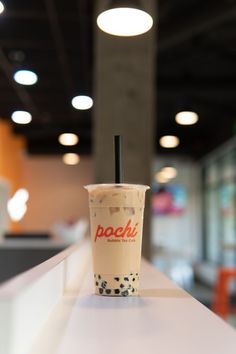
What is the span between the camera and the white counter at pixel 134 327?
0.64m

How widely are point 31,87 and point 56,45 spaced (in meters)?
2.43

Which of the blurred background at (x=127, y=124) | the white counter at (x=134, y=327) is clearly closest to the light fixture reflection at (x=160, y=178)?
the blurred background at (x=127, y=124)

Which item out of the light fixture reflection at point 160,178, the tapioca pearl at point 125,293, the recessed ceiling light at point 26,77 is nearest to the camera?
the tapioca pearl at point 125,293

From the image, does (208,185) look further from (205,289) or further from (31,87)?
(31,87)

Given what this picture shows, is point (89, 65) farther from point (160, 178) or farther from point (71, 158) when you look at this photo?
point (160, 178)

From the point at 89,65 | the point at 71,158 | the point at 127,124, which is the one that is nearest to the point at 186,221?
the point at 71,158

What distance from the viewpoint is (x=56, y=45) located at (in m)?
7.53

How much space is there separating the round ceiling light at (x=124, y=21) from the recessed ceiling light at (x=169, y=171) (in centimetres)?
1357

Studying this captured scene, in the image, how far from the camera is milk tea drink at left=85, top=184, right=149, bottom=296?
1.05m

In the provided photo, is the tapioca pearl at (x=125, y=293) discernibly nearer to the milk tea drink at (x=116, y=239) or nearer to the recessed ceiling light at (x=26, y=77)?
the milk tea drink at (x=116, y=239)

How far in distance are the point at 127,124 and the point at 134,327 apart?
4365 mm

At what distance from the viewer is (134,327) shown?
758 millimetres

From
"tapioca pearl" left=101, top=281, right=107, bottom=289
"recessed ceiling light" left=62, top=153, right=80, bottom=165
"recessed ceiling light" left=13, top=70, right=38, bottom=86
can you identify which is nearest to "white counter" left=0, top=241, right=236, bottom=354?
"tapioca pearl" left=101, top=281, right=107, bottom=289

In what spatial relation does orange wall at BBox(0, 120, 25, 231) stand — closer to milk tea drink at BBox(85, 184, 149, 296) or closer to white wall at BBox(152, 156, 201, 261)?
white wall at BBox(152, 156, 201, 261)
